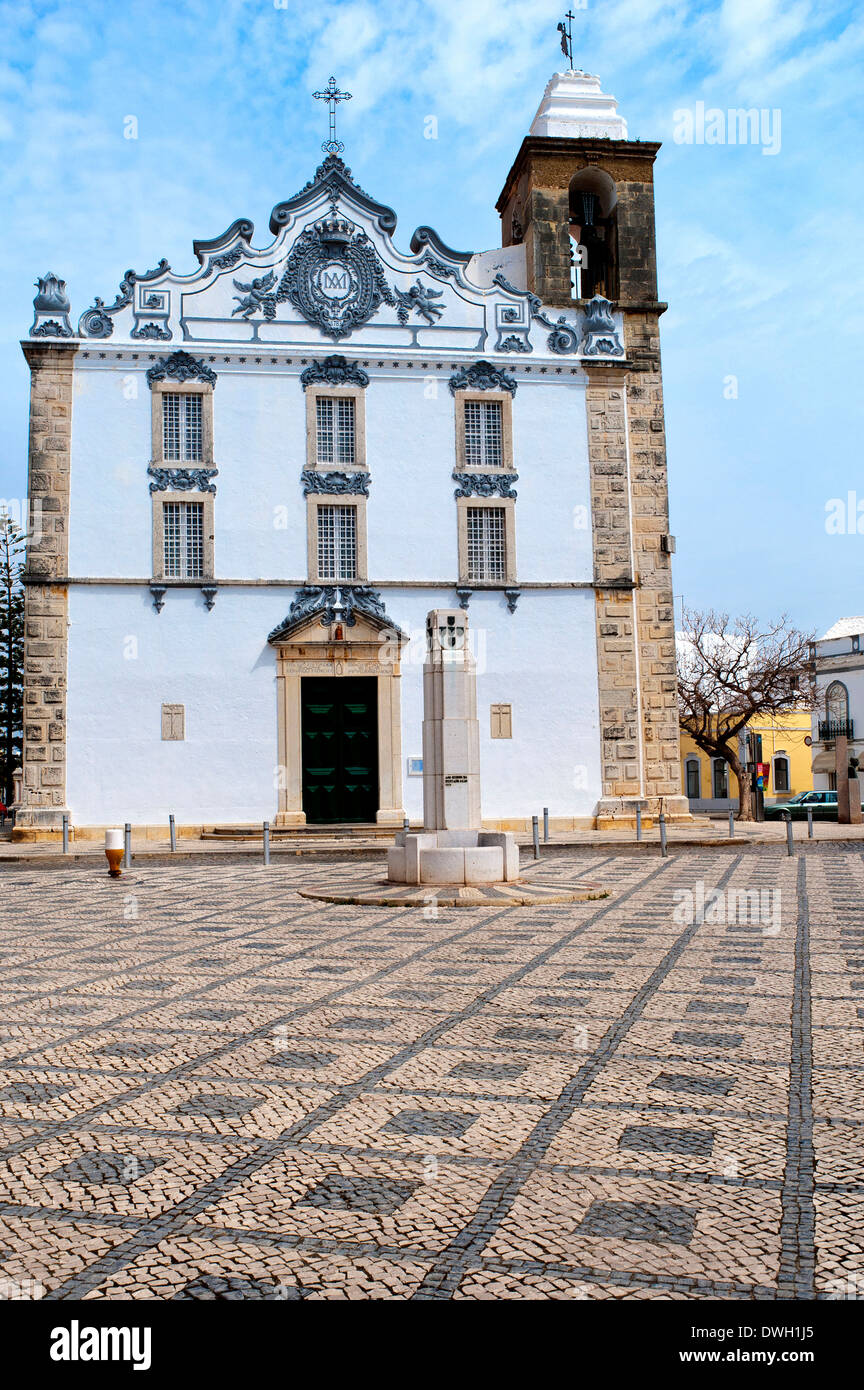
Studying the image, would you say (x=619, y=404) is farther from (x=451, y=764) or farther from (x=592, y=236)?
(x=451, y=764)

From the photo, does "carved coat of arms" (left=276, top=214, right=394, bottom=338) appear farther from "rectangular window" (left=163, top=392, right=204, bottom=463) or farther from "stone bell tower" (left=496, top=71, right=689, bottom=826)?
"stone bell tower" (left=496, top=71, right=689, bottom=826)

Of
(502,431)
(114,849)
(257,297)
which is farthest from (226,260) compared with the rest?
(114,849)

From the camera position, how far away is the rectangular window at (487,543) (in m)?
23.5

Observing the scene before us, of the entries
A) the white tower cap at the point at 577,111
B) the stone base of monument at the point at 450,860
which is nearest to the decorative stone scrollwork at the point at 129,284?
the white tower cap at the point at 577,111

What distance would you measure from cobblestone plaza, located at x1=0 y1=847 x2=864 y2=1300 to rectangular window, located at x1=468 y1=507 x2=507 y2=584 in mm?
14671

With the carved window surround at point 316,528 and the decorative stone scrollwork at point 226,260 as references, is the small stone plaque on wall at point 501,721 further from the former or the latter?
the decorative stone scrollwork at point 226,260

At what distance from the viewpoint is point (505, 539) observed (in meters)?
23.7

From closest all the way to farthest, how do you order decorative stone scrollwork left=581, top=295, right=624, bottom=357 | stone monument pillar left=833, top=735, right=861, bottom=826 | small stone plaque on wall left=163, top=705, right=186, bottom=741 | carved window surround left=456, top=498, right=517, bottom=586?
small stone plaque on wall left=163, top=705, right=186, bottom=741
carved window surround left=456, top=498, right=517, bottom=586
decorative stone scrollwork left=581, top=295, right=624, bottom=357
stone monument pillar left=833, top=735, right=861, bottom=826

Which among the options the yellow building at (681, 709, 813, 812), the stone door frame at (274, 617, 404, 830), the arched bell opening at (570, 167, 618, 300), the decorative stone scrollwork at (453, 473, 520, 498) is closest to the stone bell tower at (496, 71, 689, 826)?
the arched bell opening at (570, 167, 618, 300)

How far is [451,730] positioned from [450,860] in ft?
5.04

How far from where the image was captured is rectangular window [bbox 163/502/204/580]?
22559mm

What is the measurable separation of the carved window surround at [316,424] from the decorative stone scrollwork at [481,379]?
75.9 inches

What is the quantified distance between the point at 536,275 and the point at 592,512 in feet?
17.4

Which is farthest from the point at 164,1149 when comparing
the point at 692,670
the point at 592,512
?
the point at 692,670
